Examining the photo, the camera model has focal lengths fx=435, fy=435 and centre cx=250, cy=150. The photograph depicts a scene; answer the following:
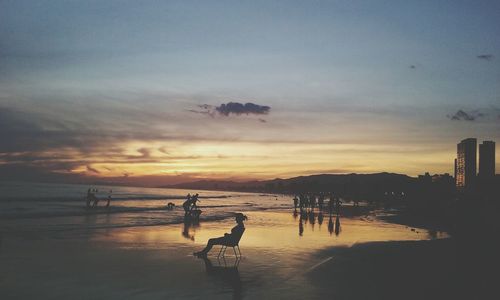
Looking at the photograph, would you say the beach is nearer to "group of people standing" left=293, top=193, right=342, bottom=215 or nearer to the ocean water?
the ocean water

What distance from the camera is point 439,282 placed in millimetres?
10680

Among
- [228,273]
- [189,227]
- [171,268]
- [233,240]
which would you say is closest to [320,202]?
[189,227]

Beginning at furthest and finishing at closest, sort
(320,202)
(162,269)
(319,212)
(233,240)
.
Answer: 1. (320,202)
2. (319,212)
3. (233,240)
4. (162,269)

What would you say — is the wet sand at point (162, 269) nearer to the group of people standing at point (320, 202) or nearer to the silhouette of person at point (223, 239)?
the silhouette of person at point (223, 239)

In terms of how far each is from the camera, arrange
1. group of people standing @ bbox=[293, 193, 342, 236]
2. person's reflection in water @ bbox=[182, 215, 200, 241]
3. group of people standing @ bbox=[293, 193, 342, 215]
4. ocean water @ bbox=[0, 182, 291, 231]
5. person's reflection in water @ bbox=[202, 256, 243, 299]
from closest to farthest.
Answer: person's reflection in water @ bbox=[202, 256, 243, 299]
person's reflection in water @ bbox=[182, 215, 200, 241]
ocean water @ bbox=[0, 182, 291, 231]
group of people standing @ bbox=[293, 193, 342, 236]
group of people standing @ bbox=[293, 193, 342, 215]

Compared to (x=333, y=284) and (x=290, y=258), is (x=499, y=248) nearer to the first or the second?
(x=290, y=258)

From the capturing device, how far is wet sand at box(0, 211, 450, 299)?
362 inches

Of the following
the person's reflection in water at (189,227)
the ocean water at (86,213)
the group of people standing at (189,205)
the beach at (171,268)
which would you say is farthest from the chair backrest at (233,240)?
the group of people standing at (189,205)

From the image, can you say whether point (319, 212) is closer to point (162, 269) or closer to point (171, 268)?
point (171, 268)

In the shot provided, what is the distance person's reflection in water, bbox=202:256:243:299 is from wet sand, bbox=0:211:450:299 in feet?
0.07

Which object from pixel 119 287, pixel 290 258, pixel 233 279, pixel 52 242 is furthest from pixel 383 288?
pixel 52 242

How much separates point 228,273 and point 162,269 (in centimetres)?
182

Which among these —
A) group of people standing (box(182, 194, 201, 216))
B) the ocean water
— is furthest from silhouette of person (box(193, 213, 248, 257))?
group of people standing (box(182, 194, 201, 216))

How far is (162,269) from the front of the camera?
11.8m
